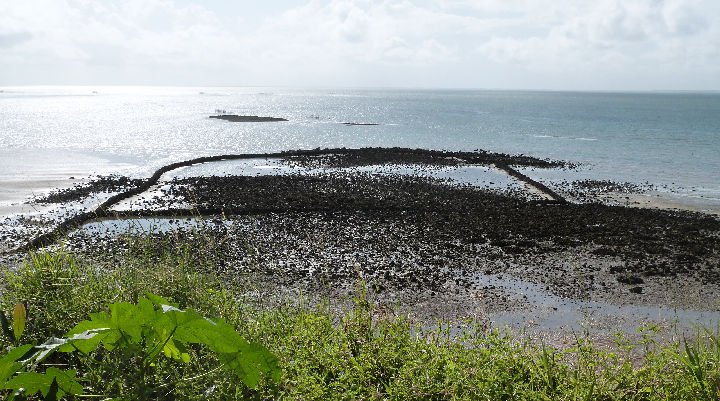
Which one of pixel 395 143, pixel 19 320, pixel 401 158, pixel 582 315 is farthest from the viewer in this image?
pixel 395 143

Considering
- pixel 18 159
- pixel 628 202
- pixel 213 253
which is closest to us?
pixel 213 253

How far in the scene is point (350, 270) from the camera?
17.8m

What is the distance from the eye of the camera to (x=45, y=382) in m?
2.11

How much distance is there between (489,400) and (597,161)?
47114 mm

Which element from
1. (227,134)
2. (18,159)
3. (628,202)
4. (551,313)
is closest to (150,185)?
(18,159)

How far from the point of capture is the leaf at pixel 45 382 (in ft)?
6.80

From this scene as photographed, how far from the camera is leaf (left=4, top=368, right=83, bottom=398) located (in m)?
2.07

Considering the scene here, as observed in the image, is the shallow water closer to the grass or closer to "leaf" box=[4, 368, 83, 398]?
the grass

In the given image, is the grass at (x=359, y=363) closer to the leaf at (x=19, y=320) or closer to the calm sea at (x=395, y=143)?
the leaf at (x=19, y=320)

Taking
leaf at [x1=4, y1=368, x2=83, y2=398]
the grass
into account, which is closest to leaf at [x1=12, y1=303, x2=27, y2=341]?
leaf at [x1=4, y1=368, x2=83, y2=398]

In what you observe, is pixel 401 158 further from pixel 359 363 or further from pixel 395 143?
pixel 359 363

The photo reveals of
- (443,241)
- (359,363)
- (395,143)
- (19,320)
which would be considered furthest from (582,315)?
(395,143)

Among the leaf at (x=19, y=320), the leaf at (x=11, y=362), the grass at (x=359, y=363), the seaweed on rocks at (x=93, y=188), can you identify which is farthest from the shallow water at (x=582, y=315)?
the seaweed on rocks at (x=93, y=188)

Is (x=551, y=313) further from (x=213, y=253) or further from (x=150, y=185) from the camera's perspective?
(x=150, y=185)
